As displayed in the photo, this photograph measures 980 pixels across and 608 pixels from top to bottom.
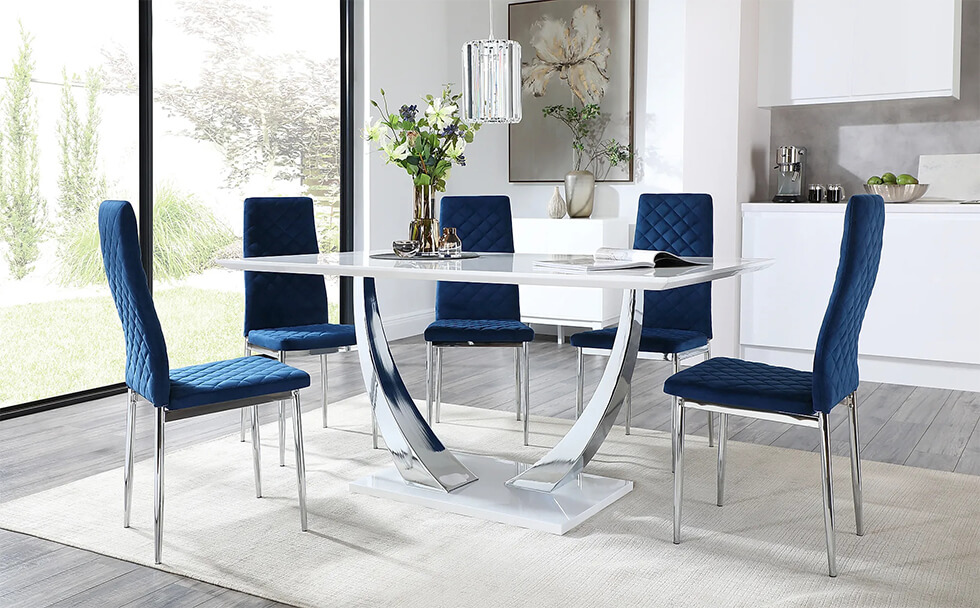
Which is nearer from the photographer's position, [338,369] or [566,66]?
[338,369]

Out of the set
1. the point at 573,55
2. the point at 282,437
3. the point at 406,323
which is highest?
the point at 573,55

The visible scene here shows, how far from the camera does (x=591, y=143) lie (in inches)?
231

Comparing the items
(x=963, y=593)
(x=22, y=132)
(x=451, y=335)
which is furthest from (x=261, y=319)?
(x=963, y=593)

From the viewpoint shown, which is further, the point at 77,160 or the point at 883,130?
the point at 883,130

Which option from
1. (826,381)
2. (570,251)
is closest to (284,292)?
(826,381)

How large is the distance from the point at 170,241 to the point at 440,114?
272cm

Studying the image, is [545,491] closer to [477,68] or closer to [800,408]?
[800,408]

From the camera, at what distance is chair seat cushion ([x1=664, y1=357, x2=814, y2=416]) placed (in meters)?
2.29

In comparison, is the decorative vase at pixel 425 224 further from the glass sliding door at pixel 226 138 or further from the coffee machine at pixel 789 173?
the coffee machine at pixel 789 173

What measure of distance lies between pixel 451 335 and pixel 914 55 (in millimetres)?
2844

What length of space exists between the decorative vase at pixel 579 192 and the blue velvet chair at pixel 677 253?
6.49ft

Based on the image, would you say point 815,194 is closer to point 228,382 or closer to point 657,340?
point 657,340

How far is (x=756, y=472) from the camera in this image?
3123 mm

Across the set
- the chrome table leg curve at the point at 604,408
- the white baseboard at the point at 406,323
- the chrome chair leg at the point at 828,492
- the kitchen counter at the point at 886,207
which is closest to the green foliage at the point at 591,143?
the kitchen counter at the point at 886,207
